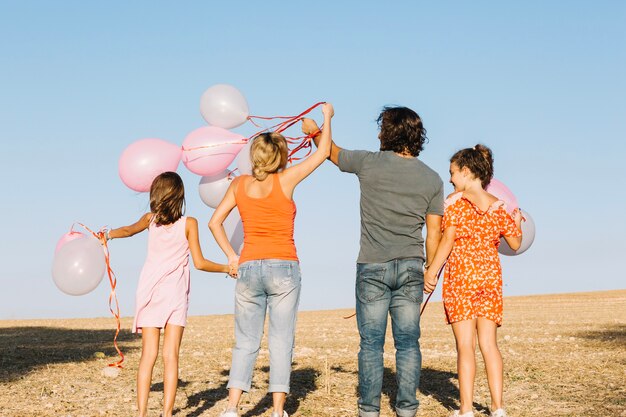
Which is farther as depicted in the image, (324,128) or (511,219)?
(511,219)

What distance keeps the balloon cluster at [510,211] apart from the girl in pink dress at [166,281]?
2.89 metres

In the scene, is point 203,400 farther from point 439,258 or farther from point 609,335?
point 609,335

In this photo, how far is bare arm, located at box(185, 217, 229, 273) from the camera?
20.3 feet

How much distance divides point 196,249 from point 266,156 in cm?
101

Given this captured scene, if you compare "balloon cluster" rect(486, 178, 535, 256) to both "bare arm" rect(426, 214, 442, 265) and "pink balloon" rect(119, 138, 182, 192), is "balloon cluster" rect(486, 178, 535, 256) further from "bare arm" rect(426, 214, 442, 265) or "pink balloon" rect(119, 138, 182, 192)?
"pink balloon" rect(119, 138, 182, 192)

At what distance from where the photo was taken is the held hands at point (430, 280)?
20.2ft

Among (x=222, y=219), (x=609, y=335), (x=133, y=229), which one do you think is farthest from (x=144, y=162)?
(x=609, y=335)

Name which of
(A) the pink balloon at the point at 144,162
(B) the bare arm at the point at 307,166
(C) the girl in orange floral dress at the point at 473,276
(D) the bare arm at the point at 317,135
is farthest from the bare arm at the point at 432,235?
(A) the pink balloon at the point at 144,162

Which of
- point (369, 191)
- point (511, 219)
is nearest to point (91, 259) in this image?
point (369, 191)

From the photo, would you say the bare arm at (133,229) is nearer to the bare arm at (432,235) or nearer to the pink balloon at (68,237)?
the pink balloon at (68,237)

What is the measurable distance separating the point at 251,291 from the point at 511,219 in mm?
2415

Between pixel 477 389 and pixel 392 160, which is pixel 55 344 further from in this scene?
pixel 392 160

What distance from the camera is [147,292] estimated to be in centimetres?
623

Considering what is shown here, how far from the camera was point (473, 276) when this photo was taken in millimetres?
6547
